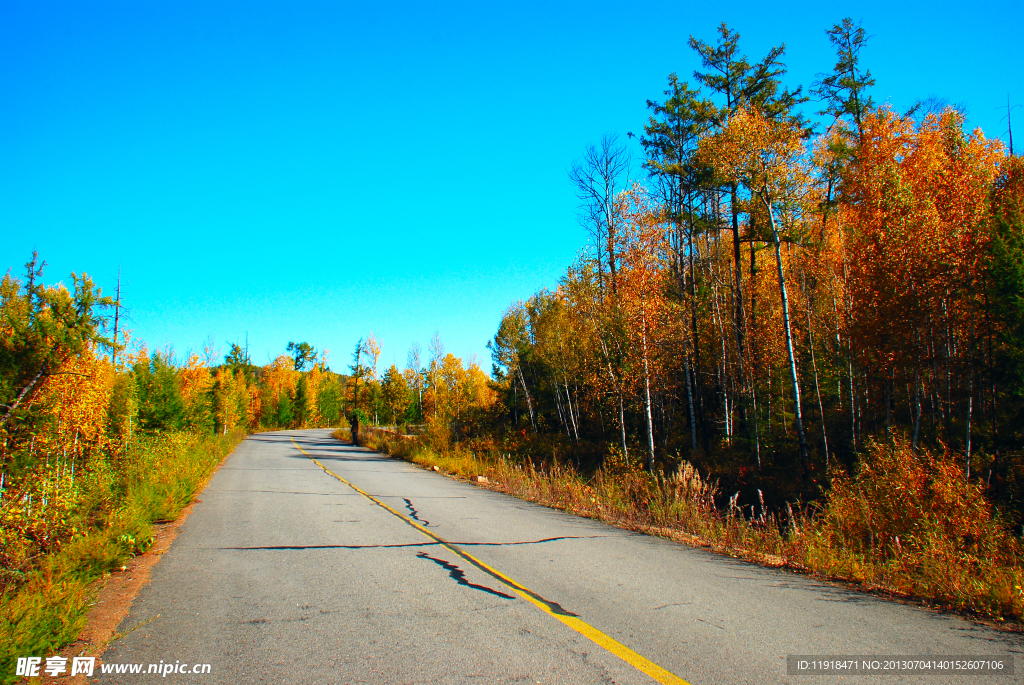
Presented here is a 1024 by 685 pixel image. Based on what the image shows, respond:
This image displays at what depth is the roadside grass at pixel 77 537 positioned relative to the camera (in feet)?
13.0

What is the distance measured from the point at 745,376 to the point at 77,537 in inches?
891

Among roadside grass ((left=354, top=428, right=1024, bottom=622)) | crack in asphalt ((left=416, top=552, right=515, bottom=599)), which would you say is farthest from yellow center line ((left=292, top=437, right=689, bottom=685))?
roadside grass ((left=354, top=428, right=1024, bottom=622))

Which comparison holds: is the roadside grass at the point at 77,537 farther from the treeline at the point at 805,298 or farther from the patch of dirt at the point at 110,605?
the treeline at the point at 805,298

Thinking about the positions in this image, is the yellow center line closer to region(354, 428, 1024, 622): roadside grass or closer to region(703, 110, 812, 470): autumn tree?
region(354, 428, 1024, 622): roadside grass

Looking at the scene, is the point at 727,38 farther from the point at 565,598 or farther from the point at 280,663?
the point at 280,663

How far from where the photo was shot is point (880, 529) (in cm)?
915

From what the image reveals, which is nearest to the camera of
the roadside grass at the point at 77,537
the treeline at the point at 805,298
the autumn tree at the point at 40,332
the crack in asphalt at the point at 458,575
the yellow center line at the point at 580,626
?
the yellow center line at the point at 580,626

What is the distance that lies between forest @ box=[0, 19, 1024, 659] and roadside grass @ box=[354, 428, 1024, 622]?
2.3 inches

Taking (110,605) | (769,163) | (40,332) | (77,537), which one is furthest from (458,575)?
(769,163)

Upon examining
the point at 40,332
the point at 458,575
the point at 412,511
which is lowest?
the point at 412,511

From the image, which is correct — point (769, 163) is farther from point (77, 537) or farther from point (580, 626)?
point (77, 537)

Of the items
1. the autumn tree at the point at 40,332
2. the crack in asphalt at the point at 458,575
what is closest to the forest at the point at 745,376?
the autumn tree at the point at 40,332

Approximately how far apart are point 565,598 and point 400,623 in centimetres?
159

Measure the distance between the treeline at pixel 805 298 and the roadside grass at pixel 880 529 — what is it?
286 centimetres
